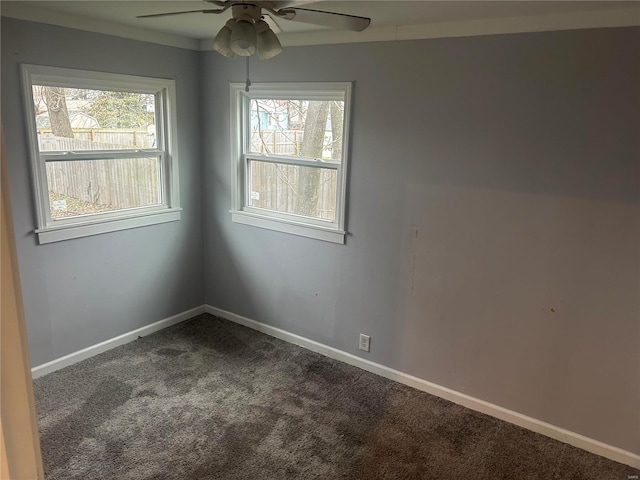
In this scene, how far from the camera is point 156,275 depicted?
12.5 feet

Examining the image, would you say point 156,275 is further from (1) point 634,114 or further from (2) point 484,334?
(1) point 634,114

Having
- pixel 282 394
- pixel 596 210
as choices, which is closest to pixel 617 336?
pixel 596 210

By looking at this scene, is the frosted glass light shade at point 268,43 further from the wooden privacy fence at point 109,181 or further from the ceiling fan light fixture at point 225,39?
the wooden privacy fence at point 109,181

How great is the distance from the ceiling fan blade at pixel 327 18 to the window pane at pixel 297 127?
3.35 ft

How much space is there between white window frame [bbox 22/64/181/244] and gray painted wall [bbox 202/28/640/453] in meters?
0.81

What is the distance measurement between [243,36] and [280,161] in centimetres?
162

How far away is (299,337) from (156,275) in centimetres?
127

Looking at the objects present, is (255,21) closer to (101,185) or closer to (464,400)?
(101,185)

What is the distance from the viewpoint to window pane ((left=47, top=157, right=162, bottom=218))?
313 cm

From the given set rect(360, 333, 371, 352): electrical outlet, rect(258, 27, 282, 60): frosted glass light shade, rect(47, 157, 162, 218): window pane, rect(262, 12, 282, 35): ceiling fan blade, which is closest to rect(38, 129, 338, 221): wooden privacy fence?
rect(47, 157, 162, 218): window pane

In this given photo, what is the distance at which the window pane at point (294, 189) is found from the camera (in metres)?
3.41

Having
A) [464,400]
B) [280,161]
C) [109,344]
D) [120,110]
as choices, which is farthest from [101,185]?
[464,400]

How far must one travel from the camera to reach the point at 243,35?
6.52ft

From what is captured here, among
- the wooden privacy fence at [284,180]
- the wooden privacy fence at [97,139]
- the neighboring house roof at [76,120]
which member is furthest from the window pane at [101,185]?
the wooden privacy fence at [284,180]
